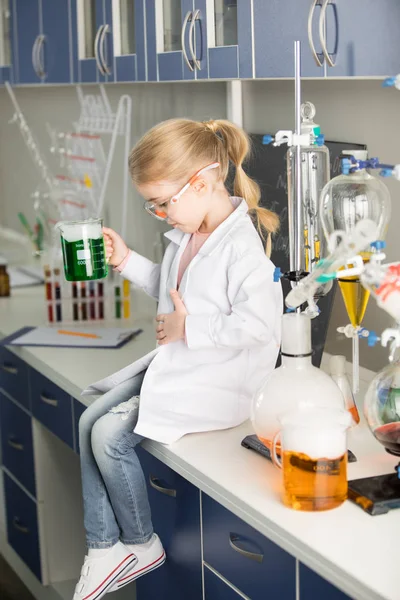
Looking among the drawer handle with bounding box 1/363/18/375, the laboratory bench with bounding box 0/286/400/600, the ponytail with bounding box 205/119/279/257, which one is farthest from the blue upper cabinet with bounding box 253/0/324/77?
the drawer handle with bounding box 1/363/18/375

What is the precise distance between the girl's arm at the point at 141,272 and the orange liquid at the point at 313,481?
75cm

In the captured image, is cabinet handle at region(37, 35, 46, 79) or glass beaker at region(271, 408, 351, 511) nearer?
glass beaker at region(271, 408, 351, 511)

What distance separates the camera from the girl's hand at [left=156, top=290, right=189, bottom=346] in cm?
190

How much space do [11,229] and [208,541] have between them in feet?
9.35

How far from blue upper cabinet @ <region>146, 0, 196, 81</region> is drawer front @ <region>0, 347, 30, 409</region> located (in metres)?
0.96

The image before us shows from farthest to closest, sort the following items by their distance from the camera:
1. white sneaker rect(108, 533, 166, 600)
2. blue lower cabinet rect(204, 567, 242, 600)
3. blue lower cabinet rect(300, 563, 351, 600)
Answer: white sneaker rect(108, 533, 166, 600), blue lower cabinet rect(204, 567, 242, 600), blue lower cabinet rect(300, 563, 351, 600)

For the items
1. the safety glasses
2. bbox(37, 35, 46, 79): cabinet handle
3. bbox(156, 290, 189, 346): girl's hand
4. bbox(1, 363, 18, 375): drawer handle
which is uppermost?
bbox(37, 35, 46, 79): cabinet handle

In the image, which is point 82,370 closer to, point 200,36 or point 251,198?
point 251,198

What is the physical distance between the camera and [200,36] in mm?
2186

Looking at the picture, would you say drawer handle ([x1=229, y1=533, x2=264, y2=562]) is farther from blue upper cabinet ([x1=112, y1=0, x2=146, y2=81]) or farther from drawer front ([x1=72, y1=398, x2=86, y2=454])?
blue upper cabinet ([x1=112, y1=0, x2=146, y2=81])

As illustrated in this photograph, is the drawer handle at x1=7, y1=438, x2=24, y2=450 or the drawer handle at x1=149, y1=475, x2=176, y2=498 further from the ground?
the drawer handle at x1=149, y1=475, x2=176, y2=498

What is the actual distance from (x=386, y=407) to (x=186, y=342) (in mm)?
456

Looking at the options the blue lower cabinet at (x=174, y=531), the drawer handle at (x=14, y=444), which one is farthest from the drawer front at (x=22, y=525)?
the blue lower cabinet at (x=174, y=531)

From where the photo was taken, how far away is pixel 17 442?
298 cm
